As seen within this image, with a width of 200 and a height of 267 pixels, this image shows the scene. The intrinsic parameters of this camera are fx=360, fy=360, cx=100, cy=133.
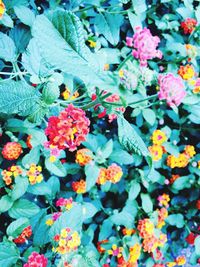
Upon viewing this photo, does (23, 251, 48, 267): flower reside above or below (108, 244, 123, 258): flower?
above

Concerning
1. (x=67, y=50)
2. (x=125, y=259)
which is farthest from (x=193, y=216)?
(x=67, y=50)

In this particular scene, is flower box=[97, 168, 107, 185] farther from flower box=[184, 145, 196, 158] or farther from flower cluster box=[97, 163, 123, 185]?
flower box=[184, 145, 196, 158]

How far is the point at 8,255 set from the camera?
1.10 metres

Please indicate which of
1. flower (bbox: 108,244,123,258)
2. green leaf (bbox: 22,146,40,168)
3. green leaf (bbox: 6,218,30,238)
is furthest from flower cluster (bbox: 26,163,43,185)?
flower (bbox: 108,244,123,258)

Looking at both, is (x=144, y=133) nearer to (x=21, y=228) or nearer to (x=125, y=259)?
(x=125, y=259)

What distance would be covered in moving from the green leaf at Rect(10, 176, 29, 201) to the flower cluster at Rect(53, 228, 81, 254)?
0.69 feet

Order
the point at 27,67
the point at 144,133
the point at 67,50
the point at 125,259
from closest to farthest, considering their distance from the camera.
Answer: the point at 67,50 → the point at 27,67 → the point at 125,259 → the point at 144,133

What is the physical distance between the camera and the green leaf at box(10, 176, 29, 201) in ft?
3.80

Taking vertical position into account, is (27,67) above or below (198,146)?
above

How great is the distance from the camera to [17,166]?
1178mm

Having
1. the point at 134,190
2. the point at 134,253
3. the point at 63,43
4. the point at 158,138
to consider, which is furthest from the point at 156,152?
the point at 63,43

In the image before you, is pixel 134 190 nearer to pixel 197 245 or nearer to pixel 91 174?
pixel 91 174

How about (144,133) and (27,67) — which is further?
(144,133)

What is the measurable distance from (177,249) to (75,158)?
0.70 metres
